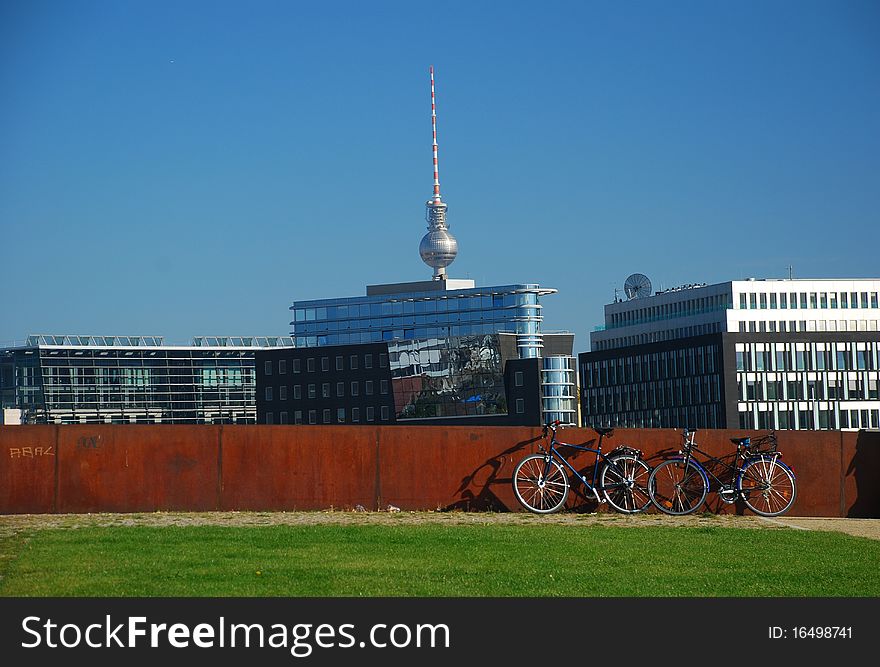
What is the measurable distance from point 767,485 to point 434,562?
9549 mm

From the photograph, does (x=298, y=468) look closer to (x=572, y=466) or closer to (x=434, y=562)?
(x=572, y=466)

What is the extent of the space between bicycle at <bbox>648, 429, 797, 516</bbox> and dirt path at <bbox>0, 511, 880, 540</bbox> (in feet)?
1.20

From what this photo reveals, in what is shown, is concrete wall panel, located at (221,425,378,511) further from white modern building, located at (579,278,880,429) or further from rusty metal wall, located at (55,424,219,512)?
white modern building, located at (579,278,880,429)

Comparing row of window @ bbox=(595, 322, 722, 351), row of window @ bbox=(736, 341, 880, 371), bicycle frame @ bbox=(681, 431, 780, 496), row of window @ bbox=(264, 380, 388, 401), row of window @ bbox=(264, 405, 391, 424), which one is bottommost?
bicycle frame @ bbox=(681, 431, 780, 496)

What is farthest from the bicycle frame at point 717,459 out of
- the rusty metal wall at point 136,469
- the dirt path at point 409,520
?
the rusty metal wall at point 136,469

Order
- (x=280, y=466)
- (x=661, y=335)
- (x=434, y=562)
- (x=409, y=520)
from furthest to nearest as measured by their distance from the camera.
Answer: (x=661, y=335) → (x=280, y=466) → (x=409, y=520) → (x=434, y=562)

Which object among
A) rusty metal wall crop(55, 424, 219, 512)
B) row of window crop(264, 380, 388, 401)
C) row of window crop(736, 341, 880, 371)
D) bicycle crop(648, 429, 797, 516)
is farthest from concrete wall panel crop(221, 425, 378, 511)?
row of window crop(264, 380, 388, 401)

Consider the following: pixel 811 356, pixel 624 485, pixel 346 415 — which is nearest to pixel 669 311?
pixel 811 356

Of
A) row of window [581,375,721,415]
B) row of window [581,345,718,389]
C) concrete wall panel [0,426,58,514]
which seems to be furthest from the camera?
row of window [581,345,718,389]

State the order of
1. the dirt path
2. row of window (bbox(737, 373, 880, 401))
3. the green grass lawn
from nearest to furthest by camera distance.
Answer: the green grass lawn → the dirt path → row of window (bbox(737, 373, 880, 401))

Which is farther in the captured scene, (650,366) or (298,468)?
(650,366)

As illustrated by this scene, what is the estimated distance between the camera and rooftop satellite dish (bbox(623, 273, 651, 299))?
567 feet

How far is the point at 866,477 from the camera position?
23.6 meters
